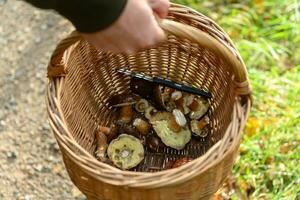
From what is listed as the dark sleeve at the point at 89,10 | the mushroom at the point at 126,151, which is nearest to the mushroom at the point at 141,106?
the mushroom at the point at 126,151

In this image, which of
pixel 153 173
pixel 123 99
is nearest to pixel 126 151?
pixel 123 99

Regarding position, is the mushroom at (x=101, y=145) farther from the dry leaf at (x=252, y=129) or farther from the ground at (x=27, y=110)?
the dry leaf at (x=252, y=129)

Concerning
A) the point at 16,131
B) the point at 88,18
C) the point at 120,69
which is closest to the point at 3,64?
the point at 16,131

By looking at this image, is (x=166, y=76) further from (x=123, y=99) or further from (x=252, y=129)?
(x=252, y=129)

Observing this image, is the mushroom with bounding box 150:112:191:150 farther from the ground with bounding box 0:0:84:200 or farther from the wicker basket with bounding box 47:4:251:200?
the ground with bounding box 0:0:84:200

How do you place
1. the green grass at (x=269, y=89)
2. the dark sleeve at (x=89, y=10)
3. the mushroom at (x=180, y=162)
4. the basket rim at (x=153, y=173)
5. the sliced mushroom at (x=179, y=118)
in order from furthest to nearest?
1. the green grass at (x=269, y=89)
2. the sliced mushroom at (x=179, y=118)
3. the mushroom at (x=180, y=162)
4. the basket rim at (x=153, y=173)
5. the dark sleeve at (x=89, y=10)

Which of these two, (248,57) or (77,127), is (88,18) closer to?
(77,127)
